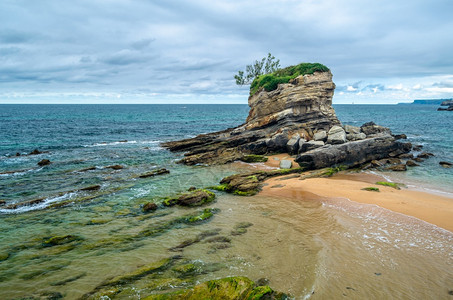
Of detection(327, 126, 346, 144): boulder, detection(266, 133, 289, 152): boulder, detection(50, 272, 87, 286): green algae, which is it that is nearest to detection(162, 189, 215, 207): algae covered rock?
detection(50, 272, 87, 286): green algae

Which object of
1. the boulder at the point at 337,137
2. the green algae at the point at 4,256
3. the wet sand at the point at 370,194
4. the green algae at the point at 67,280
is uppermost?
the boulder at the point at 337,137

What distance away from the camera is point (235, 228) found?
1397 cm

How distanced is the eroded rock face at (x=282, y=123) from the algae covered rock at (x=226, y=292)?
80.4ft

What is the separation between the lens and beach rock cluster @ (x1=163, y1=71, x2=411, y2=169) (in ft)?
102

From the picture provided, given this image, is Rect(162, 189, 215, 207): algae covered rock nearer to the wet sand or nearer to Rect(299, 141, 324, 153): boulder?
the wet sand

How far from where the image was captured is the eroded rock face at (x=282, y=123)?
34500mm

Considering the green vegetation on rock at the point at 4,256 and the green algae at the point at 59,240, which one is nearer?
the green vegetation on rock at the point at 4,256

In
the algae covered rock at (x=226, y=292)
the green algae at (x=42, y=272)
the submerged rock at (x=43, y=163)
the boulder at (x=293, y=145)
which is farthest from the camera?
the boulder at (x=293, y=145)

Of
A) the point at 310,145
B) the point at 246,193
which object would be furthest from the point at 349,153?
the point at 246,193

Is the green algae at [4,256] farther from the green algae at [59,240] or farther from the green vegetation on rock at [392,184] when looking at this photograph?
the green vegetation on rock at [392,184]

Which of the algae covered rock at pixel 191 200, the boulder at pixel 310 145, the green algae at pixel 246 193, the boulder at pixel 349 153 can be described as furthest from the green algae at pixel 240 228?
the boulder at pixel 310 145

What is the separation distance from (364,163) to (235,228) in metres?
20.0

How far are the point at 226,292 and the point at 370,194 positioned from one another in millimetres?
14792

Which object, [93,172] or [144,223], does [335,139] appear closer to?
[144,223]
